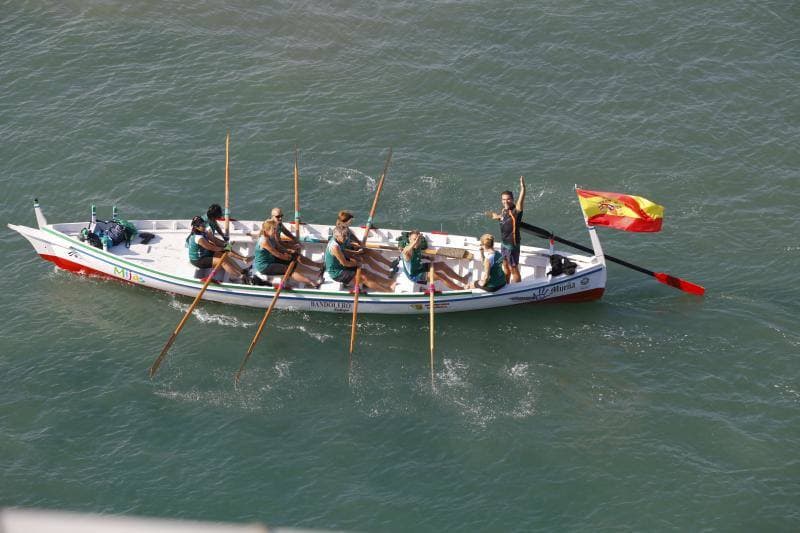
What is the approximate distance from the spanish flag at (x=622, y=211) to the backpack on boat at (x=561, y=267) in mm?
1585

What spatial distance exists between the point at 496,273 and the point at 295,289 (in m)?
5.87

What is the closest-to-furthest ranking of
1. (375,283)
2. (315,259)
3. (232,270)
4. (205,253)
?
(205,253), (375,283), (232,270), (315,259)

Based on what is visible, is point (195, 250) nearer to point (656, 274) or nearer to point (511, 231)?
point (511, 231)

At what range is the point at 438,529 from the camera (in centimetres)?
2244

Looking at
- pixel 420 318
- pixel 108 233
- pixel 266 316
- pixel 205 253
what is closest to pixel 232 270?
pixel 205 253

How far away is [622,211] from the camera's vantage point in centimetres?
2817

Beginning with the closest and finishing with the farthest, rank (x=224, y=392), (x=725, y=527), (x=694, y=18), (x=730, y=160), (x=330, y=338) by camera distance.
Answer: (x=725, y=527), (x=224, y=392), (x=330, y=338), (x=730, y=160), (x=694, y=18)

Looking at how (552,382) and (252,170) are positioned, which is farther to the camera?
(252,170)

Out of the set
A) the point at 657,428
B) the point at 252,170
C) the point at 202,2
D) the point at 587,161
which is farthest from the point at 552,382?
the point at 202,2

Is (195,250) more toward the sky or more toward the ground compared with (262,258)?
more toward the sky

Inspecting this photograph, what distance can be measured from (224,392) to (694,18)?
26466mm

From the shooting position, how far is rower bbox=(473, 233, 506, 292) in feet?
91.8

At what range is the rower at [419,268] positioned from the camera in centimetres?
2869

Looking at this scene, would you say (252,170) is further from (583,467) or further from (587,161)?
(583,467)
